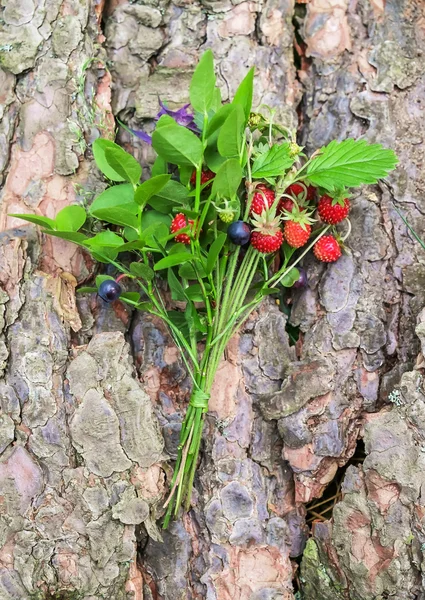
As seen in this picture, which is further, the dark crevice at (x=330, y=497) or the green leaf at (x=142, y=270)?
the dark crevice at (x=330, y=497)

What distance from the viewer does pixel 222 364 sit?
1562 millimetres

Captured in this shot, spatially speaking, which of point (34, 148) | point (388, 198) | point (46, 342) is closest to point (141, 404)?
point (46, 342)

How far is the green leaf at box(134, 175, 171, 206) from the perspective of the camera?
1.27 m

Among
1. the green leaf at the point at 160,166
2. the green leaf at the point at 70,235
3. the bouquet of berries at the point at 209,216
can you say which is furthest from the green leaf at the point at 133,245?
the green leaf at the point at 160,166

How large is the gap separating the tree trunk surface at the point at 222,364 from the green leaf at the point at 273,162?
326 millimetres

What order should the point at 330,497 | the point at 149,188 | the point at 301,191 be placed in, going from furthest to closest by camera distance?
the point at 330,497, the point at 301,191, the point at 149,188

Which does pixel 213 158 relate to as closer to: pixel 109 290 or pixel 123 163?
pixel 123 163

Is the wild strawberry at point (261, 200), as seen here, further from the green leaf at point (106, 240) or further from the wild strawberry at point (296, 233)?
the green leaf at point (106, 240)

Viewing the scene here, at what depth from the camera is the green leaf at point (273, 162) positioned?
4.44ft

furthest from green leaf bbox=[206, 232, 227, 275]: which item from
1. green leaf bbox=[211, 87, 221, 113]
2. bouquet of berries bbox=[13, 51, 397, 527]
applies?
green leaf bbox=[211, 87, 221, 113]

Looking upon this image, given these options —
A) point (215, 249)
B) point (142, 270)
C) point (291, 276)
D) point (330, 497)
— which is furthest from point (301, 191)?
point (330, 497)

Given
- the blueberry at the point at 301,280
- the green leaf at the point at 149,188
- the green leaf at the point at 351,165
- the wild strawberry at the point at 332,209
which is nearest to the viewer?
the green leaf at the point at 149,188

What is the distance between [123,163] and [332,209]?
53 cm

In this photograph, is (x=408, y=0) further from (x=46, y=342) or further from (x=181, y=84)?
(x=46, y=342)
